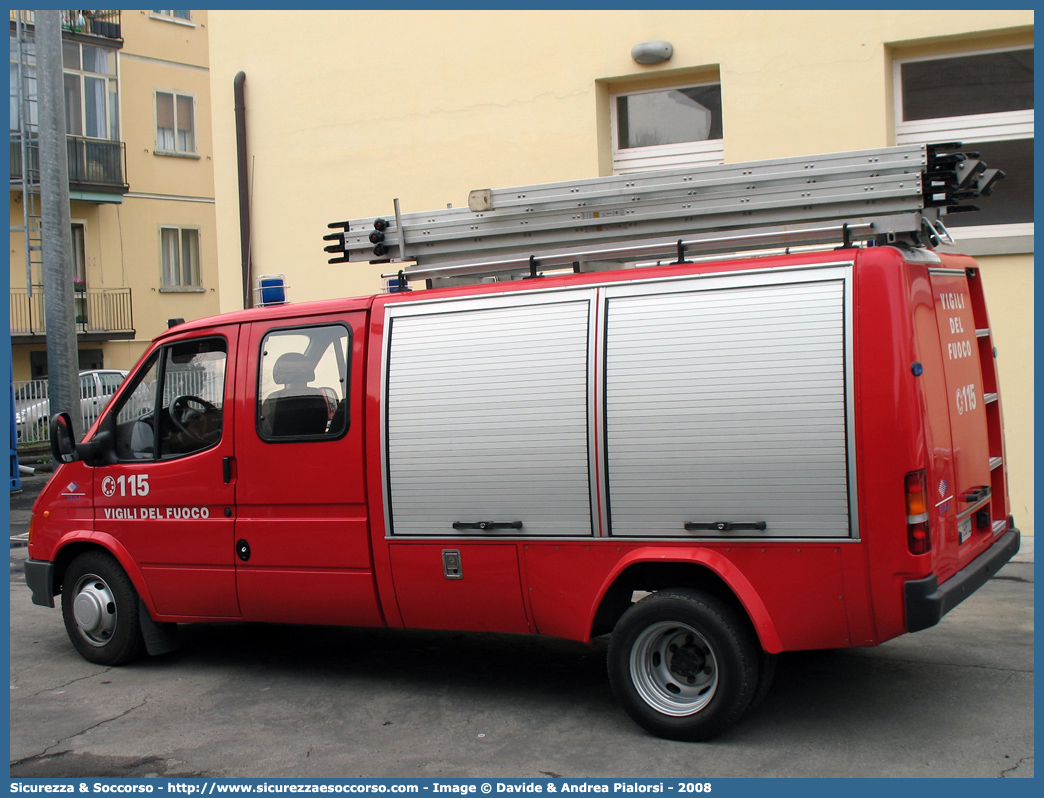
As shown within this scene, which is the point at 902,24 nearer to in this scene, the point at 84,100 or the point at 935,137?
the point at 935,137

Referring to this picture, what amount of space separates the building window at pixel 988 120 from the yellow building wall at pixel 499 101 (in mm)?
164

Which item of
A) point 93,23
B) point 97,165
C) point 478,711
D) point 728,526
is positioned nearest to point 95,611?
point 478,711

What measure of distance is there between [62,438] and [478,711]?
323 centimetres

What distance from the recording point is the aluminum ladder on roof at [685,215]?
478cm

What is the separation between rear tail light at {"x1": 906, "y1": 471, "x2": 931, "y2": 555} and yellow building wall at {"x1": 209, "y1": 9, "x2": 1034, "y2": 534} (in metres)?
4.74

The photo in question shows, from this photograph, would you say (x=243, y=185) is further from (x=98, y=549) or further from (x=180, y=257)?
(x=180, y=257)

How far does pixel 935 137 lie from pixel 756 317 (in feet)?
17.2

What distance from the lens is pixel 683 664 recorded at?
4.86 metres

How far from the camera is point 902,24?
28.4ft

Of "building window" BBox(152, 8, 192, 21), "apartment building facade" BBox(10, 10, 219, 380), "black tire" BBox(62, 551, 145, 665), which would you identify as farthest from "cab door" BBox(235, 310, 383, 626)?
"building window" BBox(152, 8, 192, 21)

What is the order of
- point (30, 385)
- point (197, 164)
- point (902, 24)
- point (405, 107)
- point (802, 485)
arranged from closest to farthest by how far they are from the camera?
1. point (802, 485)
2. point (902, 24)
3. point (405, 107)
4. point (30, 385)
5. point (197, 164)

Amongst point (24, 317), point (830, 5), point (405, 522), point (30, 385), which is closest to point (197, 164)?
point (24, 317)

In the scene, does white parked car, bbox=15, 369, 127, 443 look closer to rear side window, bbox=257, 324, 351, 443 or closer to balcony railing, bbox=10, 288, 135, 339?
balcony railing, bbox=10, 288, 135, 339

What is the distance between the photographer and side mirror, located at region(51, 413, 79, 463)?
6.50 metres
